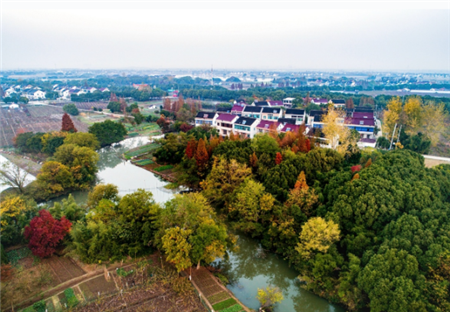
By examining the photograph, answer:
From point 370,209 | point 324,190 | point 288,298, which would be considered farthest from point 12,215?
point 370,209

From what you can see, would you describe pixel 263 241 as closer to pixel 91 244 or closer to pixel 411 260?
pixel 411 260

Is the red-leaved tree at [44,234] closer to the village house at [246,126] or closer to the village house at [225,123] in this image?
the village house at [246,126]

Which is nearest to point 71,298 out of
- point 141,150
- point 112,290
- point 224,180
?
point 112,290

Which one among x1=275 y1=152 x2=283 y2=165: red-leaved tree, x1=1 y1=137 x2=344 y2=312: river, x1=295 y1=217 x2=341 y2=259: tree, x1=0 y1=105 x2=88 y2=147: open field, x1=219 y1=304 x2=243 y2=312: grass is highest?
x1=275 y1=152 x2=283 y2=165: red-leaved tree

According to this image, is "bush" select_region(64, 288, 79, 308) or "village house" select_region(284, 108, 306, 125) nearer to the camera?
"bush" select_region(64, 288, 79, 308)

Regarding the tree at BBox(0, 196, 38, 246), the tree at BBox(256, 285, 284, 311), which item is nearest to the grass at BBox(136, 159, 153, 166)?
the tree at BBox(0, 196, 38, 246)

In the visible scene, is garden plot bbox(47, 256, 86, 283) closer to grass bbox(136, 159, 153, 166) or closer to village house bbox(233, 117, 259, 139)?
grass bbox(136, 159, 153, 166)
